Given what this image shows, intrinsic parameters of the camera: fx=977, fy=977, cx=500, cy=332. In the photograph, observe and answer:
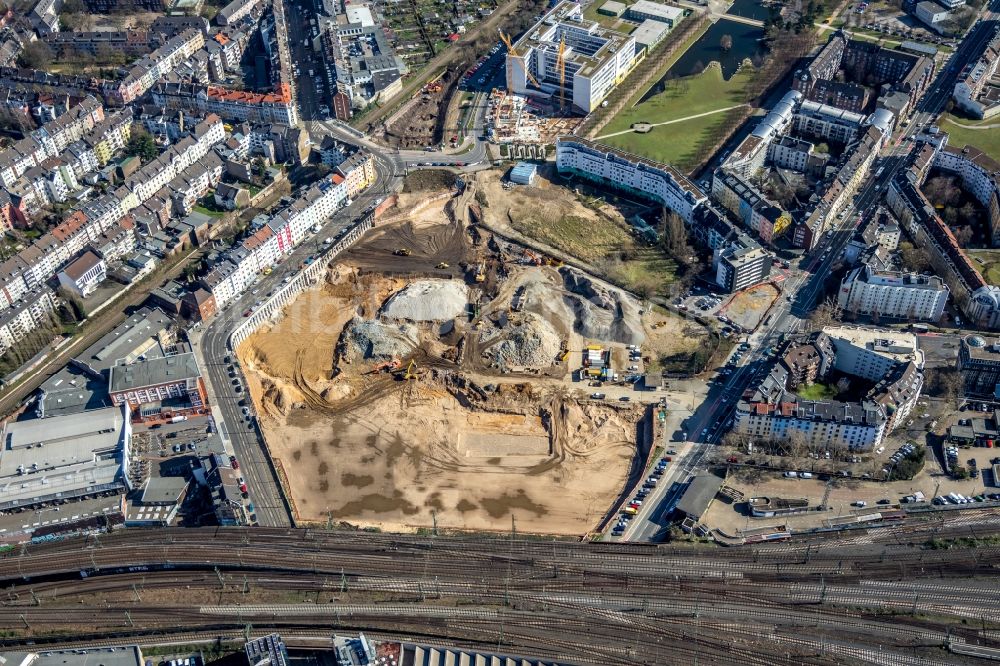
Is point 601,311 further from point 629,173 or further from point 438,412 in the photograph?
point 629,173

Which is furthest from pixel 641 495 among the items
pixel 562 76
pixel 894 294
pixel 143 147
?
pixel 143 147

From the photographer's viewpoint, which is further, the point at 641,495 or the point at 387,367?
the point at 387,367

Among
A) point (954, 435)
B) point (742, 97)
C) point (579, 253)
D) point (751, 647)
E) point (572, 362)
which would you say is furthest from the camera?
point (742, 97)

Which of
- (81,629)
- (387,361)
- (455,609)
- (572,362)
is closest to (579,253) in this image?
(572,362)

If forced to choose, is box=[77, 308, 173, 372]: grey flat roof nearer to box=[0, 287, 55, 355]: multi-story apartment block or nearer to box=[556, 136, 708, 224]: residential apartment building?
box=[0, 287, 55, 355]: multi-story apartment block

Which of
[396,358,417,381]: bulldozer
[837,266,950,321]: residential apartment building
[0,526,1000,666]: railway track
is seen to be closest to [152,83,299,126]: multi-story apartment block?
[396,358,417,381]: bulldozer

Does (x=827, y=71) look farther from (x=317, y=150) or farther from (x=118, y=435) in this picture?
(x=118, y=435)
